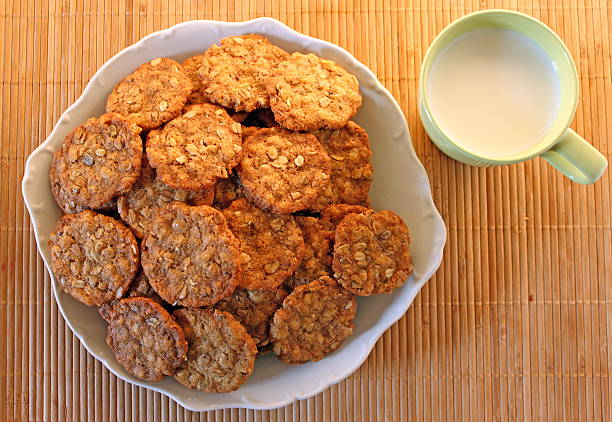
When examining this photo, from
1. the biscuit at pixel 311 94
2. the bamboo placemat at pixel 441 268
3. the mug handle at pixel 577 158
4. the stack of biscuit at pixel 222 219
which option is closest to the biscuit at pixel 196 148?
the stack of biscuit at pixel 222 219

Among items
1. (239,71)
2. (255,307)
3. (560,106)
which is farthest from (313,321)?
(560,106)

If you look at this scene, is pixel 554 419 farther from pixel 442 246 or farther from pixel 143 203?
pixel 143 203

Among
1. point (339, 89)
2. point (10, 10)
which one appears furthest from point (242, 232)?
point (10, 10)

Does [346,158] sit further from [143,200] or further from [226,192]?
[143,200]

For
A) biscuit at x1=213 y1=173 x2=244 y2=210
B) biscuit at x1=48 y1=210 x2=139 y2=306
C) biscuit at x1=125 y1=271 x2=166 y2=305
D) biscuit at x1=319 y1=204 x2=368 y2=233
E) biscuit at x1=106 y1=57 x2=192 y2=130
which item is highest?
biscuit at x1=106 y1=57 x2=192 y2=130

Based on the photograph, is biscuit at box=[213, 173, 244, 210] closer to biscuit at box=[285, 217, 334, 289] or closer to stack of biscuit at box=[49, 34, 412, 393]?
stack of biscuit at box=[49, 34, 412, 393]

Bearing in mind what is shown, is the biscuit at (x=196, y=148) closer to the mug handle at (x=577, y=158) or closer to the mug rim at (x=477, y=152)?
the mug rim at (x=477, y=152)

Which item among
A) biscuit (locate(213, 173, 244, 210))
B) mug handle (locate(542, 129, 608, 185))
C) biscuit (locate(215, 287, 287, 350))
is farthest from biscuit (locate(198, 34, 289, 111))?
mug handle (locate(542, 129, 608, 185))

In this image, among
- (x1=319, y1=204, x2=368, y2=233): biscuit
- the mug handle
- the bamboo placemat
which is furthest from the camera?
the bamboo placemat
